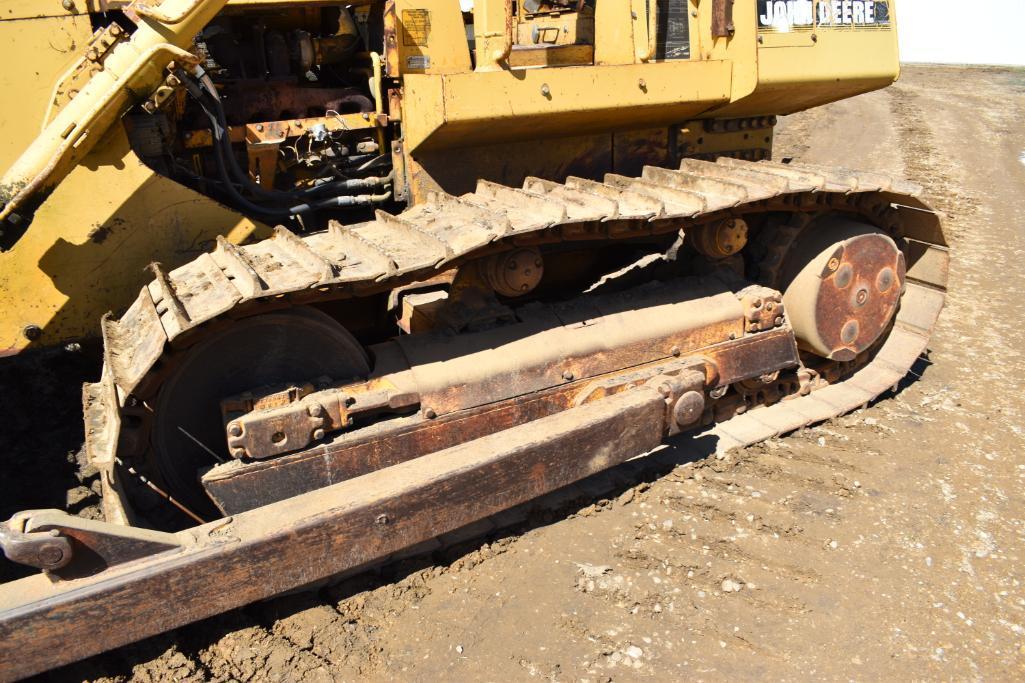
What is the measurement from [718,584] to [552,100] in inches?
84.0

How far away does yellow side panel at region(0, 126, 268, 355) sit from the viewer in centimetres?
346

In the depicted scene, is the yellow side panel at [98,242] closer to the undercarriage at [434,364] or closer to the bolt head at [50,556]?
the undercarriage at [434,364]

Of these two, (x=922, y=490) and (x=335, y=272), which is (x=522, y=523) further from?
(x=922, y=490)

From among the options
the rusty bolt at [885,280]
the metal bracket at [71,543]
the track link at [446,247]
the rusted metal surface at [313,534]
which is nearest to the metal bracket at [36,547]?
the metal bracket at [71,543]

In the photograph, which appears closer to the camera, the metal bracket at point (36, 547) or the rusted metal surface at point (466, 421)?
the metal bracket at point (36, 547)

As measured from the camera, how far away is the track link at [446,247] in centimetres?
287

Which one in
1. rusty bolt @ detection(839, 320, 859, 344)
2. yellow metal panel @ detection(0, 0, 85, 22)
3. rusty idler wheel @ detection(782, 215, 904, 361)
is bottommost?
rusty bolt @ detection(839, 320, 859, 344)

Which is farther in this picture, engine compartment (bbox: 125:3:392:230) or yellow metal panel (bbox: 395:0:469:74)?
engine compartment (bbox: 125:3:392:230)

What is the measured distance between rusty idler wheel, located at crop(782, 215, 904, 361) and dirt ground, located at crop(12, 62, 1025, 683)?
465 mm

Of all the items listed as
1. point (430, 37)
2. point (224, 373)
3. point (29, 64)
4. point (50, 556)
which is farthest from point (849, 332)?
point (29, 64)

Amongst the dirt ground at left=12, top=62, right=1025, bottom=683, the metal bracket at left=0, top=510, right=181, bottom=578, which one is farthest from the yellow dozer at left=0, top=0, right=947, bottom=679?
the dirt ground at left=12, top=62, right=1025, bottom=683

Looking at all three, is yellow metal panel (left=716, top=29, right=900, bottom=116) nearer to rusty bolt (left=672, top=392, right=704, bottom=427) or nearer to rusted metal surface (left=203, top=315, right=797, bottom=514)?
rusted metal surface (left=203, top=315, right=797, bottom=514)

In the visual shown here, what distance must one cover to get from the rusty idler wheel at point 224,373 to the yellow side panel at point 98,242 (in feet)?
2.52

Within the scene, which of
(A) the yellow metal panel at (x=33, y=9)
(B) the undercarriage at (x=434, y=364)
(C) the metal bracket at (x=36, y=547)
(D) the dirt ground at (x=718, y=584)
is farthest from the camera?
(A) the yellow metal panel at (x=33, y=9)
